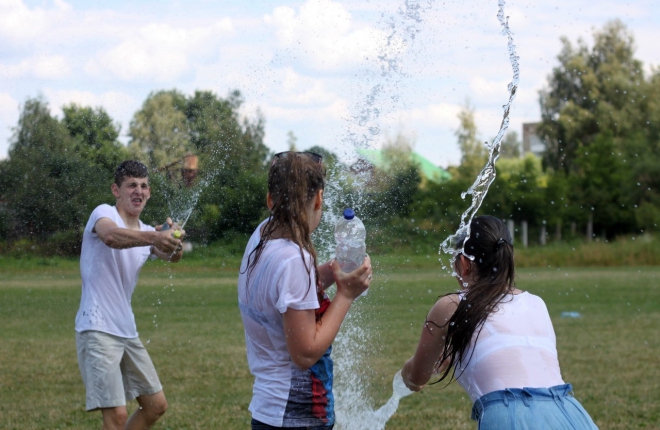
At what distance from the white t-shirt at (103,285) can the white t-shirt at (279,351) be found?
2.09 metres

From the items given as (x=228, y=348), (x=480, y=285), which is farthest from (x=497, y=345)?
(x=228, y=348)

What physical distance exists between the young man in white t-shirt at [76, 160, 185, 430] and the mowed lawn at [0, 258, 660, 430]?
120cm

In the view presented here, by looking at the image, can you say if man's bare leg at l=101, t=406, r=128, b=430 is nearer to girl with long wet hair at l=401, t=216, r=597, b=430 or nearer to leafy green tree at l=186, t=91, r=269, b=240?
girl with long wet hair at l=401, t=216, r=597, b=430

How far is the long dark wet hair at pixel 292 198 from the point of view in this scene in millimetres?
2744

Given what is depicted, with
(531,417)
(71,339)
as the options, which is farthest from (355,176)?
(71,339)

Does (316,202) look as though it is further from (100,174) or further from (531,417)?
(100,174)

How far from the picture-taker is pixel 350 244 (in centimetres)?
300

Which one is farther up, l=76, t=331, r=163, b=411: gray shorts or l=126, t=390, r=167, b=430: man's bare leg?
l=76, t=331, r=163, b=411: gray shorts

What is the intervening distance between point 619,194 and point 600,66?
Answer: 10.7m

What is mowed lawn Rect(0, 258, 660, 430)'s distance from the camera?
6.80m

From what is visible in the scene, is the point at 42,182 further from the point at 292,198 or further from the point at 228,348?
the point at 292,198

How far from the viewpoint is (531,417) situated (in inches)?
104

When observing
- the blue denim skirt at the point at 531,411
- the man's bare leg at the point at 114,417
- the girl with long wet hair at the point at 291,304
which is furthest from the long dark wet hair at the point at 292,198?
the man's bare leg at the point at 114,417

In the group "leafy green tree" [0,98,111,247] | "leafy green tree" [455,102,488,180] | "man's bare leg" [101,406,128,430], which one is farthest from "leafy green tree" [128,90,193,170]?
"leafy green tree" [455,102,488,180]
